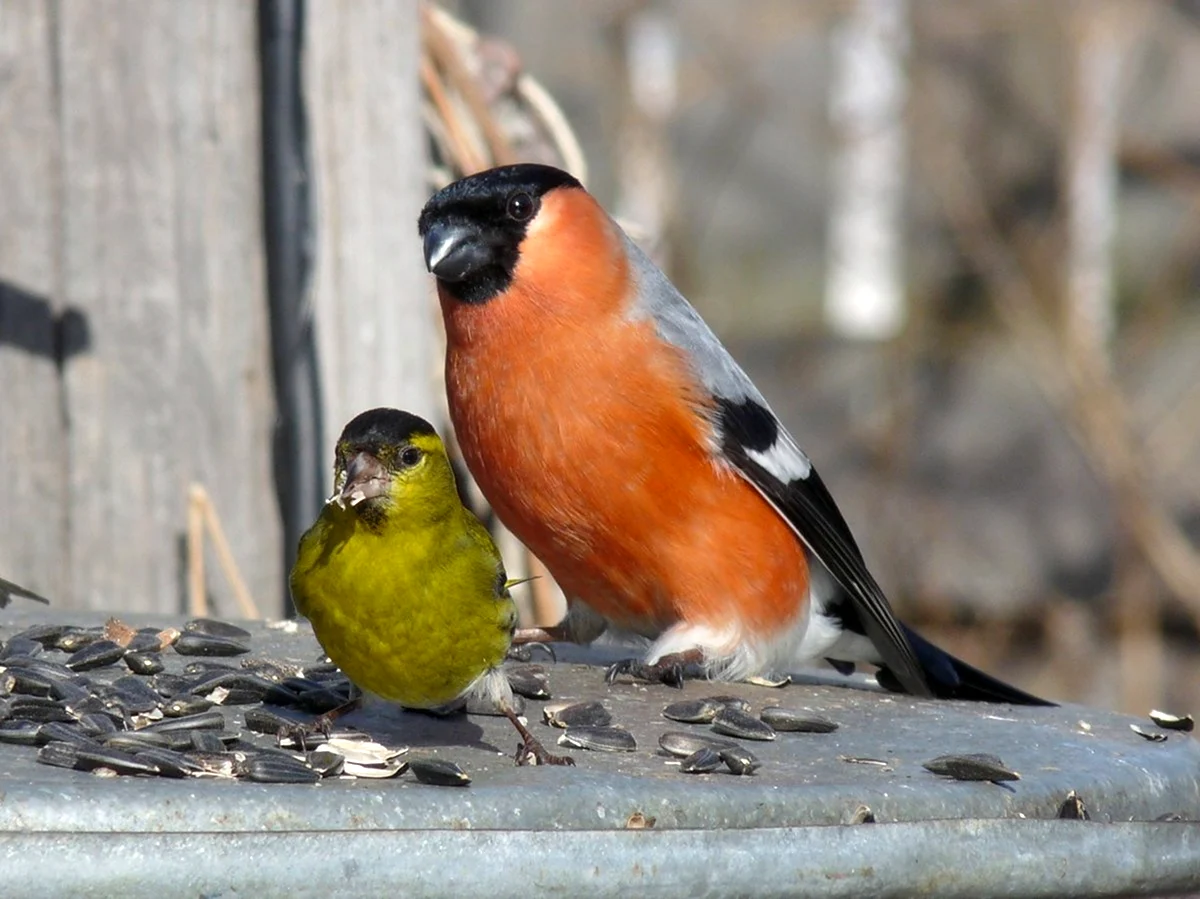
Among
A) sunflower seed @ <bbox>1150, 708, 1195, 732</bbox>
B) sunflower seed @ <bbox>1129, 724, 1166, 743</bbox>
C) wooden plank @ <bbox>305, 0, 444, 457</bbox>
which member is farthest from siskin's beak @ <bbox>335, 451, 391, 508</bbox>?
wooden plank @ <bbox>305, 0, 444, 457</bbox>

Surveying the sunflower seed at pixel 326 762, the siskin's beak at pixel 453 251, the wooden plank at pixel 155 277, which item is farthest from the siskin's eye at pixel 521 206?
the sunflower seed at pixel 326 762

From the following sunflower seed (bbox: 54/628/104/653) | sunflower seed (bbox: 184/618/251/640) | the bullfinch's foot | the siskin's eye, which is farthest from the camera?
the siskin's eye

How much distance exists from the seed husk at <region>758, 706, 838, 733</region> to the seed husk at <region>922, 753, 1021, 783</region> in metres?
0.37

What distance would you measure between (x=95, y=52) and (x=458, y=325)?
125 centimetres

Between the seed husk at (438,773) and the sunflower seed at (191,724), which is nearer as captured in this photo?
the seed husk at (438,773)

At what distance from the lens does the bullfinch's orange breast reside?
3877 mm

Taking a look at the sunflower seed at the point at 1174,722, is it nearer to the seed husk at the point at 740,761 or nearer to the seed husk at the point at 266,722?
the seed husk at the point at 740,761

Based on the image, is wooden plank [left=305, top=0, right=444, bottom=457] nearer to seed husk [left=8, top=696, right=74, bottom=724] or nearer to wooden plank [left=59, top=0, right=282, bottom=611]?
wooden plank [left=59, top=0, right=282, bottom=611]

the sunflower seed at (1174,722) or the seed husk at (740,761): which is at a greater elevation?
the seed husk at (740,761)

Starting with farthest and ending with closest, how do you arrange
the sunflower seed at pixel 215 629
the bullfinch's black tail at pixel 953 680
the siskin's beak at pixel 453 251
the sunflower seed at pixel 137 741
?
the bullfinch's black tail at pixel 953 680, the siskin's beak at pixel 453 251, the sunflower seed at pixel 215 629, the sunflower seed at pixel 137 741

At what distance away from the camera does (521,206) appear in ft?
13.1

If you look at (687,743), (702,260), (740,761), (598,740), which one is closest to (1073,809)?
(740,761)

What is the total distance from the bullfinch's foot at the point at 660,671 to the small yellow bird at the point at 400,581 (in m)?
0.76

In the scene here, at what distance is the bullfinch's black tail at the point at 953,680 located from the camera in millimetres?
4141
